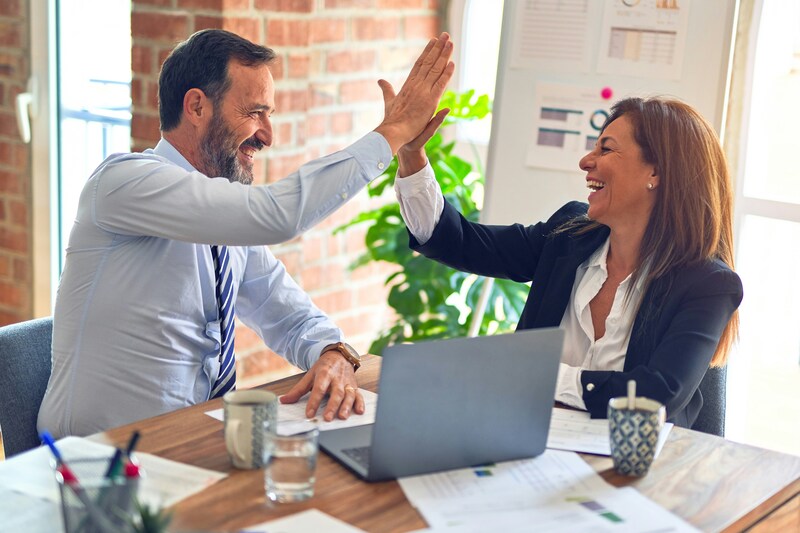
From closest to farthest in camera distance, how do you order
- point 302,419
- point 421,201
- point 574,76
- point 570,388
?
point 302,419 < point 570,388 < point 421,201 < point 574,76

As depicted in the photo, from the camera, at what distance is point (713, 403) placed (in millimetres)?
2020

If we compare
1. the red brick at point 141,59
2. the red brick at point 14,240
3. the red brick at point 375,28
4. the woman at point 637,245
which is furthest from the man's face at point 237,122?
the red brick at point 14,240

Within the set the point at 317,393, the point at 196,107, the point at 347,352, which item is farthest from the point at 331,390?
the point at 196,107

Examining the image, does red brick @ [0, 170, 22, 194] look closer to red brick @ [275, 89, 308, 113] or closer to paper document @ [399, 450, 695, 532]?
red brick @ [275, 89, 308, 113]

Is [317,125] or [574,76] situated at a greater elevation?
[574,76]

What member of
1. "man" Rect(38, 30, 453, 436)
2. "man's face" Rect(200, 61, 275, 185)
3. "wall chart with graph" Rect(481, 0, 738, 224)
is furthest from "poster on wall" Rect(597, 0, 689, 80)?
"man's face" Rect(200, 61, 275, 185)

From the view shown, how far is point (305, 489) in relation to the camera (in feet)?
4.45

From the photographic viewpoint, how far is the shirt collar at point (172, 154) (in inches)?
80.9

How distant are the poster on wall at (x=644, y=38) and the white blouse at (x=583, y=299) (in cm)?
79

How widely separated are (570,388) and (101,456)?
82 centimetres

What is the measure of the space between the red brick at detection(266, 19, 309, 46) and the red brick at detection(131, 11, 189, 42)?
24cm

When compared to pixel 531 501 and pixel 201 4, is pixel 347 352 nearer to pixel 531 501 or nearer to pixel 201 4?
pixel 531 501

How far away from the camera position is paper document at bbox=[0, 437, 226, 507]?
1.34m

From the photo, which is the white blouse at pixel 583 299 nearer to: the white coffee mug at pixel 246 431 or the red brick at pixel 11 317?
the white coffee mug at pixel 246 431
